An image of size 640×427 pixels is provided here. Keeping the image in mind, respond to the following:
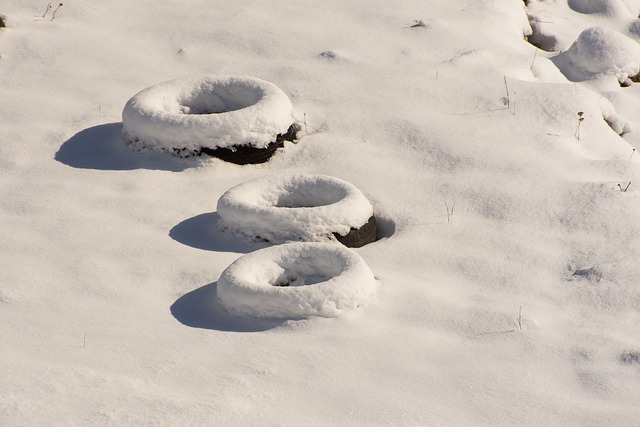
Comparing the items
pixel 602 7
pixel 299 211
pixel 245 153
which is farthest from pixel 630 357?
pixel 602 7

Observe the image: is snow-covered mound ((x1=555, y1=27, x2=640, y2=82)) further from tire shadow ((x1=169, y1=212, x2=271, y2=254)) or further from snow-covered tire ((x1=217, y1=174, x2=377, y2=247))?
tire shadow ((x1=169, y1=212, x2=271, y2=254))

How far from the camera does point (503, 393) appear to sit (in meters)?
4.55

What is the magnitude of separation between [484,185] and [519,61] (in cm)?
228

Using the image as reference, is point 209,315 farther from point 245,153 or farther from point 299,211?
point 245,153

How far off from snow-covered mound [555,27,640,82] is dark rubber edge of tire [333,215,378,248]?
3.50 metres

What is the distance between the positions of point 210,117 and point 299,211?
1.31 m

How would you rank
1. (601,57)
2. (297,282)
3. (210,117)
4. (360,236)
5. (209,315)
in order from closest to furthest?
(209,315) < (297,282) < (360,236) < (210,117) < (601,57)

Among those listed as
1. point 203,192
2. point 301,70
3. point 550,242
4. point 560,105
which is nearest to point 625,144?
point 560,105

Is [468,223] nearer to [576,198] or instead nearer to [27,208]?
[576,198]

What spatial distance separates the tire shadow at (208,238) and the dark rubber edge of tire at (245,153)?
2.54 feet

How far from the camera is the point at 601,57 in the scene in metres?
8.77

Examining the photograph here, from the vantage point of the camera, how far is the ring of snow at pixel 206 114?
6.94m

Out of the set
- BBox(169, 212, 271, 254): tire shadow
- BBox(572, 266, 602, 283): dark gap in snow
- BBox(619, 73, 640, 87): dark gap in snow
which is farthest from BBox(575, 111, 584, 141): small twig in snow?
BBox(169, 212, 271, 254): tire shadow

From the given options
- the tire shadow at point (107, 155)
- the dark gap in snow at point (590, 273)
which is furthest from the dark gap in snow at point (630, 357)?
the tire shadow at point (107, 155)
